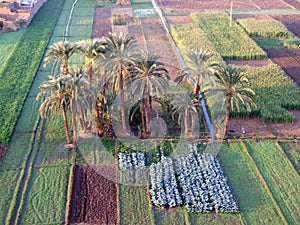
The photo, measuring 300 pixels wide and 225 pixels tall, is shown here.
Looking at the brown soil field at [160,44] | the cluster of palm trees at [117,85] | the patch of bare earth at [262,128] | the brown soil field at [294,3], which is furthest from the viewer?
the brown soil field at [294,3]

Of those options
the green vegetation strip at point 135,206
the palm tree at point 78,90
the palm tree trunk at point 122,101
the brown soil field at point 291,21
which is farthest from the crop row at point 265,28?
the green vegetation strip at point 135,206

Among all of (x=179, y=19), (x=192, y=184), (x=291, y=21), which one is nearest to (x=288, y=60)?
(x=291, y=21)

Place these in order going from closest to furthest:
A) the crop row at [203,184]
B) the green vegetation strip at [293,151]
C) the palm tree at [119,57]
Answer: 1. the crop row at [203,184]
2. the palm tree at [119,57]
3. the green vegetation strip at [293,151]

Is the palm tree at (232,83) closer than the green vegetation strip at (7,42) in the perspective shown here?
Yes

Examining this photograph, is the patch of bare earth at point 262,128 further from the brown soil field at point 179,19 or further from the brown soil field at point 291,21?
the brown soil field at point 179,19

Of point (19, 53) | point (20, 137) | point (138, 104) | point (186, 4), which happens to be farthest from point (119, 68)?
point (186, 4)

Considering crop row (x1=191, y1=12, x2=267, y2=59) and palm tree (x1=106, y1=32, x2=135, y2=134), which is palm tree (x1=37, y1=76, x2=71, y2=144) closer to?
palm tree (x1=106, y1=32, x2=135, y2=134)

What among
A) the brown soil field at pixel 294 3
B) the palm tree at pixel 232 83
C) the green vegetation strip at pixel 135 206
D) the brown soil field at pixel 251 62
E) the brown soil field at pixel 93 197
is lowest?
the green vegetation strip at pixel 135 206
